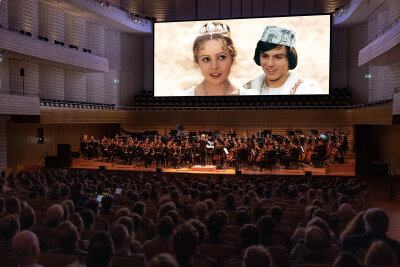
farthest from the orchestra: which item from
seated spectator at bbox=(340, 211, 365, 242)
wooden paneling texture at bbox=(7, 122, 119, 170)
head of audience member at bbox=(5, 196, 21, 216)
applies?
seated spectator at bbox=(340, 211, 365, 242)

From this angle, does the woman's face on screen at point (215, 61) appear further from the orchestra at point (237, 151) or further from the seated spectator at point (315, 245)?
the seated spectator at point (315, 245)

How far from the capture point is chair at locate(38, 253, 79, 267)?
3.60 metres

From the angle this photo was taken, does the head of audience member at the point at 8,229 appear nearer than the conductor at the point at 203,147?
Yes

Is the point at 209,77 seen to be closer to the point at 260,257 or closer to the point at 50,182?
the point at 50,182

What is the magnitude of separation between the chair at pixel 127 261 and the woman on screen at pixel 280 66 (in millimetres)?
23924

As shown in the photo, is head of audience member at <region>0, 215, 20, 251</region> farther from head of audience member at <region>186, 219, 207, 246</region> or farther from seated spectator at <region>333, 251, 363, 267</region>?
seated spectator at <region>333, 251, 363, 267</region>

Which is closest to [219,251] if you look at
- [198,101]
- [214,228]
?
[214,228]

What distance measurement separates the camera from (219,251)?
4246 mm

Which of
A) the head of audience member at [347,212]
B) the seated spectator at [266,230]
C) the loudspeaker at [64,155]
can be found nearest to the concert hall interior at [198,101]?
the loudspeaker at [64,155]

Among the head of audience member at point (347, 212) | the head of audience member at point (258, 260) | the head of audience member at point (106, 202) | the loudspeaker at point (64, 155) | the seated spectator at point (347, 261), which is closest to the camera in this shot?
the head of audience member at point (258, 260)

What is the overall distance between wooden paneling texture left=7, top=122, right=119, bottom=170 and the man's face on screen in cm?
1341

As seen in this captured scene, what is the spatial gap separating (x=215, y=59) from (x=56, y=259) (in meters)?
24.9

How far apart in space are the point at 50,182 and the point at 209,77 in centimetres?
1799

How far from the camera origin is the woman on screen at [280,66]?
2623 centimetres
